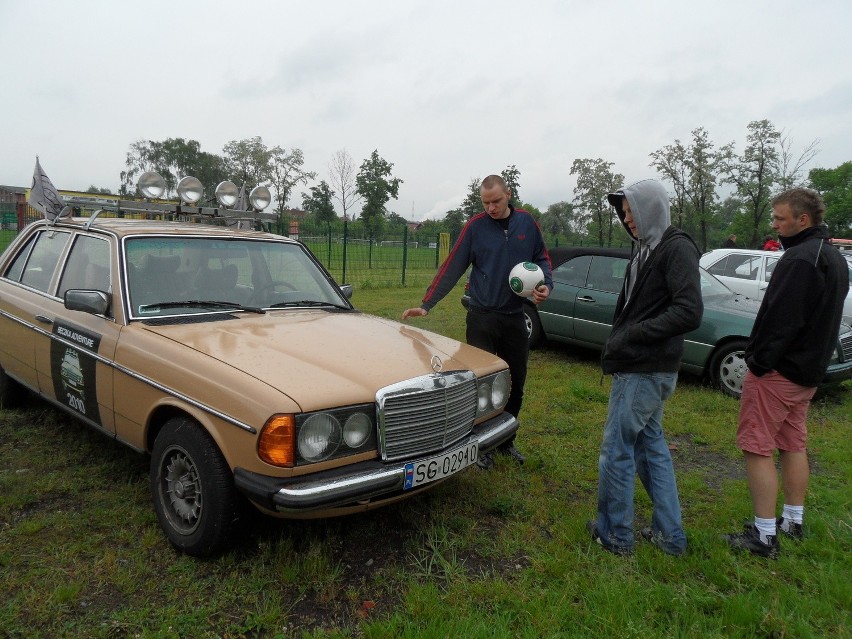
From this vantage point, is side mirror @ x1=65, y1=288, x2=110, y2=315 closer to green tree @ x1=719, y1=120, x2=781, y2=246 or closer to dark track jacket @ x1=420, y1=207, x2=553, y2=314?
dark track jacket @ x1=420, y1=207, x2=553, y2=314

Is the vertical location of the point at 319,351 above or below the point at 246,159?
below

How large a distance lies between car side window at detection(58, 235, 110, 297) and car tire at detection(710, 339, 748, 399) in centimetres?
574

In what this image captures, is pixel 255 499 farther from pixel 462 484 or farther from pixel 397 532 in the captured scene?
pixel 462 484

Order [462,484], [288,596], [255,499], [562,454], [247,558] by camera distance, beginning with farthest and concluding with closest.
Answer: [562,454] → [462,484] → [247,558] → [288,596] → [255,499]

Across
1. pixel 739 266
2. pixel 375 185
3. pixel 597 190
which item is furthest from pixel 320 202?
pixel 739 266

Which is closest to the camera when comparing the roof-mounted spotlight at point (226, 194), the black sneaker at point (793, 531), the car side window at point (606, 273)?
the black sneaker at point (793, 531)

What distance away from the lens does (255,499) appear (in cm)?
242

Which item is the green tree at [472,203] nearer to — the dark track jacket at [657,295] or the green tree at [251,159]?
the green tree at [251,159]

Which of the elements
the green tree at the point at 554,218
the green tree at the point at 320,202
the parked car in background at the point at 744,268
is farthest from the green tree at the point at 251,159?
the parked car in background at the point at 744,268

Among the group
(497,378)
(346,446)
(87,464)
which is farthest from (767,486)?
(87,464)

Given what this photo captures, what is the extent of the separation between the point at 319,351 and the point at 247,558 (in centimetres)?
106

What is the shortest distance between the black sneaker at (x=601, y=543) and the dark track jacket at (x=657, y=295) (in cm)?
92

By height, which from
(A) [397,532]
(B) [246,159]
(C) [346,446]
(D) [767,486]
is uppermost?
(B) [246,159]

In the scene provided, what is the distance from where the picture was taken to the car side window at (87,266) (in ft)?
11.8
